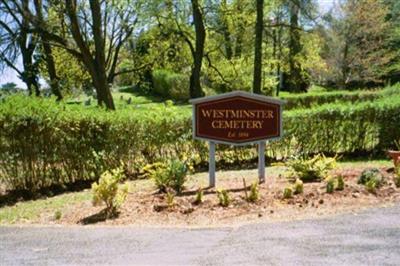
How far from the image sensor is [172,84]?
142 ft

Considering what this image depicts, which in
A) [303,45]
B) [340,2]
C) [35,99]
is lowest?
[35,99]

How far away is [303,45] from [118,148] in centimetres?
1969

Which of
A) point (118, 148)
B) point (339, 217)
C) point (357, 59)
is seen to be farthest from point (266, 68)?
point (339, 217)

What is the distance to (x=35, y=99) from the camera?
985 cm

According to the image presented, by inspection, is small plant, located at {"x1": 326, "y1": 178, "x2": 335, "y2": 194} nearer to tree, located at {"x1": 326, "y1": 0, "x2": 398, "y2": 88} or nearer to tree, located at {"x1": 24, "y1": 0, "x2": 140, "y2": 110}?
tree, located at {"x1": 24, "y1": 0, "x2": 140, "y2": 110}

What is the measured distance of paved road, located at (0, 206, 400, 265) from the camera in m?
5.07

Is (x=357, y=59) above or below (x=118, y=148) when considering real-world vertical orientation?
above

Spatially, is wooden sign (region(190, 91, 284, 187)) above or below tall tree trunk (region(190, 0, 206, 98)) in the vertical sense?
below

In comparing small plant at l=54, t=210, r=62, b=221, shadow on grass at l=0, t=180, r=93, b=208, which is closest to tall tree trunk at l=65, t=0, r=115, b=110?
shadow on grass at l=0, t=180, r=93, b=208

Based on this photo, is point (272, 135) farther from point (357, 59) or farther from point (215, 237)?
point (357, 59)

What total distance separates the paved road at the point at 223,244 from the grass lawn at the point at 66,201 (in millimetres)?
1112

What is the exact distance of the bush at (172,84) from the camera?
Answer: 42094mm

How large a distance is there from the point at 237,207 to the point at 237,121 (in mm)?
2191

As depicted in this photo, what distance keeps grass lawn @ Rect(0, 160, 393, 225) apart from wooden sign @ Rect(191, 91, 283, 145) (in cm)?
87
